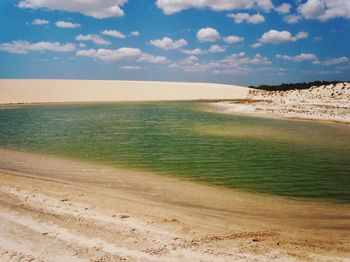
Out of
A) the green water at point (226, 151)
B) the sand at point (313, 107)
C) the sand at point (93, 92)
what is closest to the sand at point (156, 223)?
the green water at point (226, 151)

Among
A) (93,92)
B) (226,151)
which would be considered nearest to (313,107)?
(226,151)

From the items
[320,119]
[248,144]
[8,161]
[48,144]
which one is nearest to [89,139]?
[48,144]

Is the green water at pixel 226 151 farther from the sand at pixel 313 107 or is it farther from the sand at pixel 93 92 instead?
the sand at pixel 93 92

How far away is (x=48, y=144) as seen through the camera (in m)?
18.9

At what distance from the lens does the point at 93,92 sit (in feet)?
288

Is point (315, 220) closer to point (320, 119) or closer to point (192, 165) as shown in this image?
point (192, 165)

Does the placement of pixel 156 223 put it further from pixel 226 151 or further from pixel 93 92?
pixel 93 92

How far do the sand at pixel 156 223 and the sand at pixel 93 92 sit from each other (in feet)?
194

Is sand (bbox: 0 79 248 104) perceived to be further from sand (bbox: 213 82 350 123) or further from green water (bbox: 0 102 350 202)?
green water (bbox: 0 102 350 202)

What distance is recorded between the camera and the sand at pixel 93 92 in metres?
73.5

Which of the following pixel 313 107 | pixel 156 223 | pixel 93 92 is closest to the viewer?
pixel 156 223

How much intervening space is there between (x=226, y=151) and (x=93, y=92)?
7473cm

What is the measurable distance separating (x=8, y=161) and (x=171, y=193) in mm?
7551

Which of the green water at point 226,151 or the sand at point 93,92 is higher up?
the sand at point 93,92
